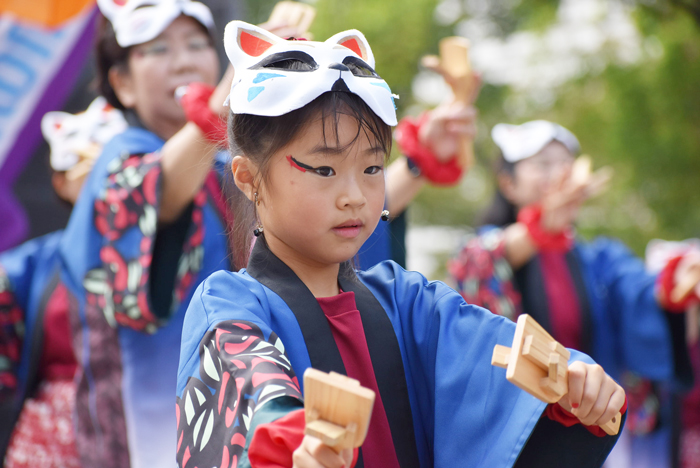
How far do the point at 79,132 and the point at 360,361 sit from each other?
8.05 feet

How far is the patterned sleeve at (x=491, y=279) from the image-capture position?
3.63 m

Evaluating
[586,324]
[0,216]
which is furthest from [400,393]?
[0,216]

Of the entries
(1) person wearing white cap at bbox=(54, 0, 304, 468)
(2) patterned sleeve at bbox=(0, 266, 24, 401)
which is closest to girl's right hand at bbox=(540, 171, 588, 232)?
(1) person wearing white cap at bbox=(54, 0, 304, 468)

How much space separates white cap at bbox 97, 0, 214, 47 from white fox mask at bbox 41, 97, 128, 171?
35.5 inches

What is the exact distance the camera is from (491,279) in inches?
144

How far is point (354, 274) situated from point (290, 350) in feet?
0.82

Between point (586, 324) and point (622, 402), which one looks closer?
point (622, 402)

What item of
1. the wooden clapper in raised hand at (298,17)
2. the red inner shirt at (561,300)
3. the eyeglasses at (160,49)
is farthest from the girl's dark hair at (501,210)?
the wooden clapper in raised hand at (298,17)

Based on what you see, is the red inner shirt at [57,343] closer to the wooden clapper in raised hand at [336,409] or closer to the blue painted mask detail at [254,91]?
the blue painted mask detail at [254,91]

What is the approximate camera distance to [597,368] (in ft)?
3.74

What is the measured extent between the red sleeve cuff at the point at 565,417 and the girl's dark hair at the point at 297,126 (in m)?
0.49

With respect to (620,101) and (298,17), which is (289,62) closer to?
(298,17)

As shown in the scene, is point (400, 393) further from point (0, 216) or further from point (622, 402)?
point (0, 216)

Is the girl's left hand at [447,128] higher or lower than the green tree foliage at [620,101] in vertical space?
lower
